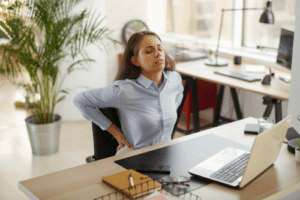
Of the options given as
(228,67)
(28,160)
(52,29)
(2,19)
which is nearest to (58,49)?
(52,29)

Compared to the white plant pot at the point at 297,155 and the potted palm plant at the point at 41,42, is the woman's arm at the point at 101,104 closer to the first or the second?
the white plant pot at the point at 297,155

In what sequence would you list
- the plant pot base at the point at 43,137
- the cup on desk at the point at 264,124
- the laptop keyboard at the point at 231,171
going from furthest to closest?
1. the plant pot base at the point at 43,137
2. the cup on desk at the point at 264,124
3. the laptop keyboard at the point at 231,171

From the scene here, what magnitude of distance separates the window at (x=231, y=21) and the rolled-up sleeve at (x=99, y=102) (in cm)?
260

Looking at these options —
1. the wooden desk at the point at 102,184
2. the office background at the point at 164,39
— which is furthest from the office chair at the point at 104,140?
the office background at the point at 164,39

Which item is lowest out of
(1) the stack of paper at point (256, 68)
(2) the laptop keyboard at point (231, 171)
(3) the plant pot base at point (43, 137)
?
(3) the plant pot base at point (43, 137)

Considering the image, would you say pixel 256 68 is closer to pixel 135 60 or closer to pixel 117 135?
pixel 135 60

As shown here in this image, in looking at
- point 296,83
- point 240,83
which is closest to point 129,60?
Result: point 296,83

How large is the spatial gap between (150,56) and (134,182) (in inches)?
29.2

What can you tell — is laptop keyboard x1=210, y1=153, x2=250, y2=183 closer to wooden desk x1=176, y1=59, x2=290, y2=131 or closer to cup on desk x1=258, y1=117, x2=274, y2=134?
cup on desk x1=258, y1=117, x2=274, y2=134

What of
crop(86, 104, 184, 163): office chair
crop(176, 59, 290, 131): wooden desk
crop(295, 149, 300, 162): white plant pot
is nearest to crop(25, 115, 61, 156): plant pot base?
crop(176, 59, 290, 131): wooden desk

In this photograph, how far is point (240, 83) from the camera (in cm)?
330

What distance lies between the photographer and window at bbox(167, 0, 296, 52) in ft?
13.3

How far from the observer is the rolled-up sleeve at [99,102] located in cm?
197

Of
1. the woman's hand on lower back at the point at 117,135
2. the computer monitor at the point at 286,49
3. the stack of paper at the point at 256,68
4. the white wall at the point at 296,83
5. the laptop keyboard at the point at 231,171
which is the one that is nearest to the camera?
the laptop keyboard at the point at 231,171
